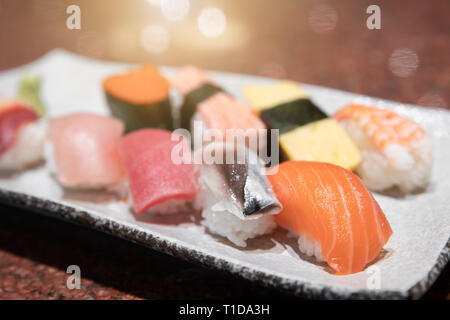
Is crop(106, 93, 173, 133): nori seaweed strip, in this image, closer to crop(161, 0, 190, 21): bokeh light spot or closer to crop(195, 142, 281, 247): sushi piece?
crop(195, 142, 281, 247): sushi piece

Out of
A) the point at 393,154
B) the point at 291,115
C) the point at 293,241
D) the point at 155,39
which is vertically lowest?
the point at 293,241

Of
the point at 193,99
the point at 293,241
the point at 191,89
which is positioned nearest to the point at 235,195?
the point at 293,241

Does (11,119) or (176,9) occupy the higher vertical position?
(176,9)

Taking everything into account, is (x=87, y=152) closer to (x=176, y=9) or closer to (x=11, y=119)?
(x=11, y=119)

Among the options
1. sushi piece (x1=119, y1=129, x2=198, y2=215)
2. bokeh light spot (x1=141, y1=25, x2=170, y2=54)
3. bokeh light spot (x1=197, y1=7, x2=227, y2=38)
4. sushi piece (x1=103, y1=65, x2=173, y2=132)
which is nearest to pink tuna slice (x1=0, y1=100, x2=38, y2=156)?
sushi piece (x1=103, y1=65, x2=173, y2=132)

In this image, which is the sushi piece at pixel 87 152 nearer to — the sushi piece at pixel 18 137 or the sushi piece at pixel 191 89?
the sushi piece at pixel 18 137

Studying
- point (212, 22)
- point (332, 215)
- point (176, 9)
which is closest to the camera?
point (332, 215)

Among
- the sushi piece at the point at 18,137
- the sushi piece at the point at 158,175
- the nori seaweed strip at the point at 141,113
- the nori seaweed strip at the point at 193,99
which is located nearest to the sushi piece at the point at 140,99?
the nori seaweed strip at the point at 141,113
